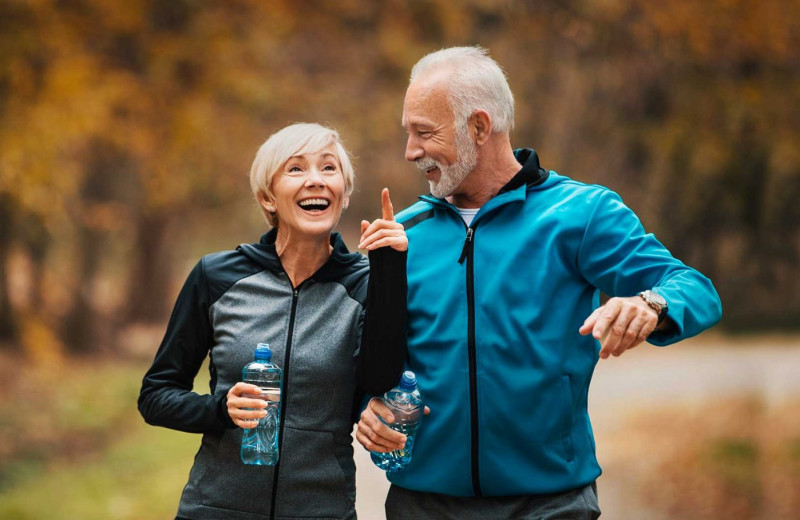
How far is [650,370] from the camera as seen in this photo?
6523 millimetres

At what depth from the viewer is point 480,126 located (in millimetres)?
2145

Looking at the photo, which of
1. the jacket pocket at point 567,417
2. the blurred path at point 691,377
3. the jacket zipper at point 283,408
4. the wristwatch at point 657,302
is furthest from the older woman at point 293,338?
the blurred path at point 691,377

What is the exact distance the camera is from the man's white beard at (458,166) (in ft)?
6.90

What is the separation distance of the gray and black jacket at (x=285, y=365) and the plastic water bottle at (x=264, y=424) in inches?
0.9

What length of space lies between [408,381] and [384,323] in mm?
138

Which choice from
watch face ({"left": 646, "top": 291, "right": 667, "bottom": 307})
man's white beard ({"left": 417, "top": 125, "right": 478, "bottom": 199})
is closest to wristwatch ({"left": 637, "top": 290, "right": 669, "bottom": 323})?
watch face ({"left": 646, "top": 291, "right": 667, "bottom": 307})

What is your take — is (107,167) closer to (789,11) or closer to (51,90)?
(51,90)

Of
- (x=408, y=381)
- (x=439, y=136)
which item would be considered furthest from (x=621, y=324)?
(x=439, y=136)

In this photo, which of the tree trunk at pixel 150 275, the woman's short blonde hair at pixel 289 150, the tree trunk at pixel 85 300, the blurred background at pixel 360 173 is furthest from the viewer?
the tree trunk at pixel 150 275

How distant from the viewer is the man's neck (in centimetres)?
215

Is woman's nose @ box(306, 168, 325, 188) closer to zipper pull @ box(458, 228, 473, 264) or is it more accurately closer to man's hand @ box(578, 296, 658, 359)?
zipper pull @ box(458, 228, 473, 264)

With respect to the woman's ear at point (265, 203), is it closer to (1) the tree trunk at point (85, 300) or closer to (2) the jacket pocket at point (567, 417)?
(2) the jacket pocket at point (567, 417)

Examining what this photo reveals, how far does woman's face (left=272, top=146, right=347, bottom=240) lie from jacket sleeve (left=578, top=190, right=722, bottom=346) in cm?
58

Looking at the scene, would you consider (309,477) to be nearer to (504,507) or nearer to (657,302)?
(504,507)
